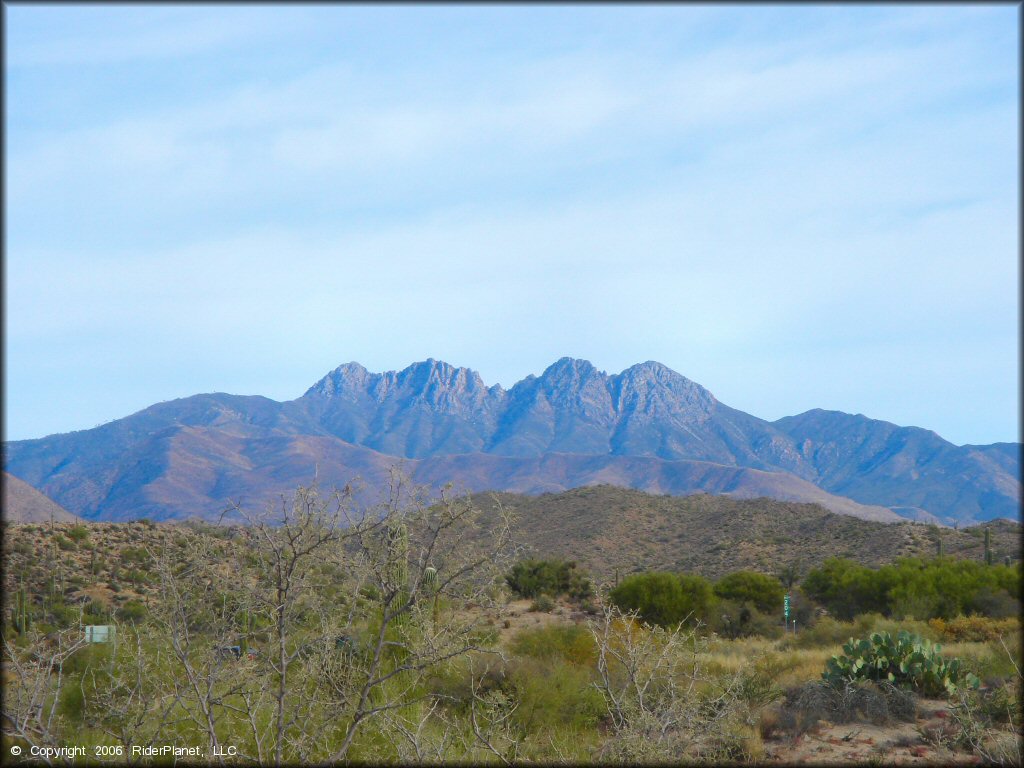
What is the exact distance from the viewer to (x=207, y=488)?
171 metres

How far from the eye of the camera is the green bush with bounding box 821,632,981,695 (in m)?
14.6

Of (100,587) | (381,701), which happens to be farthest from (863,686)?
(100,587)

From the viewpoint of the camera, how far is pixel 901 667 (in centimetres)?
1475

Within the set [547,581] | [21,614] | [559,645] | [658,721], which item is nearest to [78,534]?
[21,614]

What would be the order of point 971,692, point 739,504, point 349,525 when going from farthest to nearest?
1. point 739,504
2. point 971,692
3. point 349,525

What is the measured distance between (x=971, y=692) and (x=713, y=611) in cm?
1549

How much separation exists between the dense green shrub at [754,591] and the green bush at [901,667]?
52.6 feet

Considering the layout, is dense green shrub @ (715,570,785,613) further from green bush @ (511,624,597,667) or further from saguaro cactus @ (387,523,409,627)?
saguaro cactus @ (387,523,409,627)

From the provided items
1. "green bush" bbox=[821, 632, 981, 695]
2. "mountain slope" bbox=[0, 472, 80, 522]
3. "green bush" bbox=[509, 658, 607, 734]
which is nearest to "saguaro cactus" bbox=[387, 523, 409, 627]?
"green bush" bbox=[509, 658, 607, 734]

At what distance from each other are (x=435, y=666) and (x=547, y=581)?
82.0 ft

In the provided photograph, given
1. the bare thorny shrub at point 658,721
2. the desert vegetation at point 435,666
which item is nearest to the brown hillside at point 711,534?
the desert vegetation at point 435,666

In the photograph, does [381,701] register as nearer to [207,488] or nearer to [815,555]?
[815,555]

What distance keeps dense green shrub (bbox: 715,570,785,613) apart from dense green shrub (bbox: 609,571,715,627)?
202 centimetres

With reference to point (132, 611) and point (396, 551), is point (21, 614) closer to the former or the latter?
point (132, 611)
